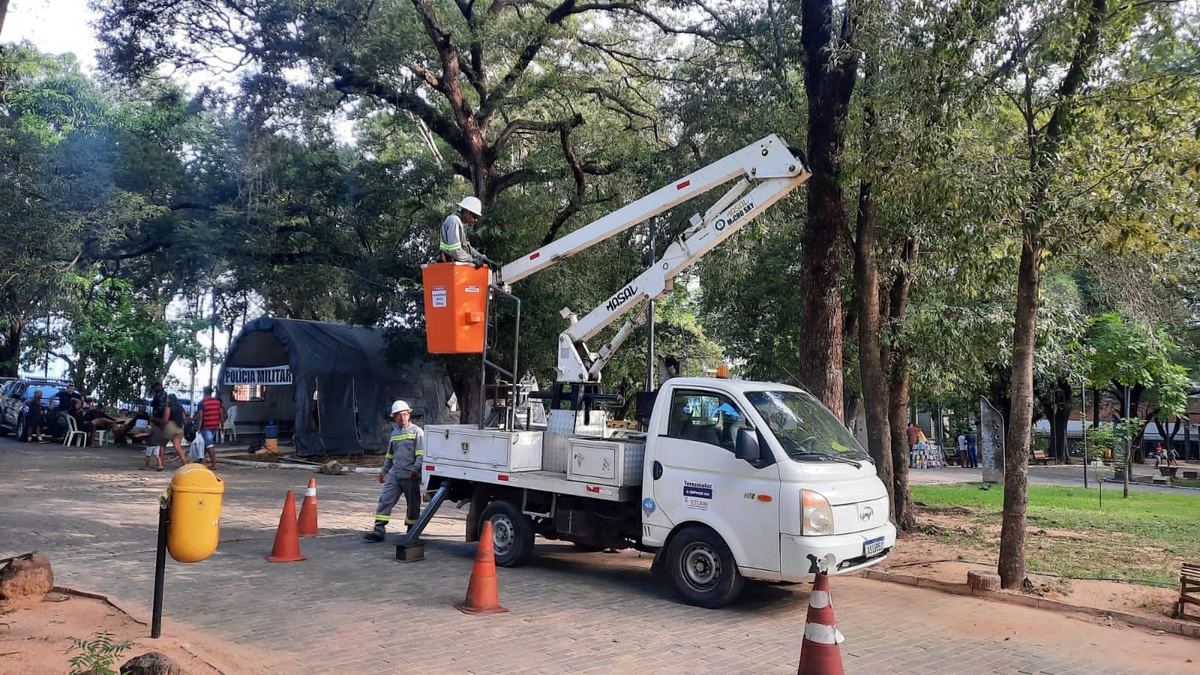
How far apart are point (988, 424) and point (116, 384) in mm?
27859

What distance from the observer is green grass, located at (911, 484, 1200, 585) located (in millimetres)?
10312

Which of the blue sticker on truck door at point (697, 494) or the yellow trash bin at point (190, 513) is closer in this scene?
the yellow trash bin at point (190, 513)

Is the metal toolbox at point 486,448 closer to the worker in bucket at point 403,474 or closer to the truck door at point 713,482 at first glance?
the worker in bucket at point 403,474

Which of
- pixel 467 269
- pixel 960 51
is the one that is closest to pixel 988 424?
pixel 960 51

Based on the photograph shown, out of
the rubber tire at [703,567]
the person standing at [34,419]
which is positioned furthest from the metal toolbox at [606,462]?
the person standing at [34,419]

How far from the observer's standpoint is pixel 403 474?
412 inches

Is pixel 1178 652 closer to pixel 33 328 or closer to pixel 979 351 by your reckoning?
pixel 979 351

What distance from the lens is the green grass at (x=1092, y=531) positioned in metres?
10.3

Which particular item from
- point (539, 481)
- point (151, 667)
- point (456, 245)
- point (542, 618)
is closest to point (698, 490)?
point (542, 618)

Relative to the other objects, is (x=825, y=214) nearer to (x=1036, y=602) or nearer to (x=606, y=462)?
(x=606, y=462)

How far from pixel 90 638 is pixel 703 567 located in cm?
485

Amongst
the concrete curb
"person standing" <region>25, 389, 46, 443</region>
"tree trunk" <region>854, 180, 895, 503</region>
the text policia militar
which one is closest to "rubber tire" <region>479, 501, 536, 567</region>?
the concrete curb

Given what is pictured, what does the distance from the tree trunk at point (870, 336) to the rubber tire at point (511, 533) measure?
4.79 metres

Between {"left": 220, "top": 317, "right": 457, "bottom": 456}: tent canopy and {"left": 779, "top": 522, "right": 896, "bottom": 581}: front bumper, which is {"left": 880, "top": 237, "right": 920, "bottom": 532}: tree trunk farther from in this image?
{"left": 220, "top": 317, "right": 457, "bottom": 456}: tent canopy
